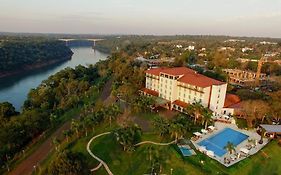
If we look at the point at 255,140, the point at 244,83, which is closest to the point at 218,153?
the point at 255,140

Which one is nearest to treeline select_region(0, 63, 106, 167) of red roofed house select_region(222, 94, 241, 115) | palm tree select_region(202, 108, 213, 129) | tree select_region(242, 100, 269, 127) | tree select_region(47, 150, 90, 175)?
tree select_region(47, 150, 90, 175)

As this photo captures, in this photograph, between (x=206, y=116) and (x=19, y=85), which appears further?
(x=19, y=85)

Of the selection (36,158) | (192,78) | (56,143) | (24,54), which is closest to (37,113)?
(56,143)

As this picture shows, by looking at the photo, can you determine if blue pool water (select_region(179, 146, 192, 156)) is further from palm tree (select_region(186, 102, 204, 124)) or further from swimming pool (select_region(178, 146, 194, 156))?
palm tree (select_region(186, 102, 204, 124))

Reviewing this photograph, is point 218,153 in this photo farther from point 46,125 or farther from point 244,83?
point 244,83

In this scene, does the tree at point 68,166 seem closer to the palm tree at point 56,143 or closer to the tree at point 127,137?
the palm tree at point 56,143

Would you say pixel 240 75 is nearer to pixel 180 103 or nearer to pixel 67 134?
pixel 180 103
